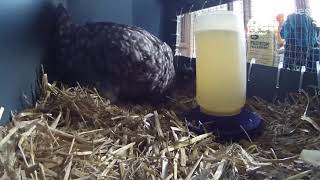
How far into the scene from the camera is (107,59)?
1.36 metres

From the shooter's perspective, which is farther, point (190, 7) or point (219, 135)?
point (190, 7)

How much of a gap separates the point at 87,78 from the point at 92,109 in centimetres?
23

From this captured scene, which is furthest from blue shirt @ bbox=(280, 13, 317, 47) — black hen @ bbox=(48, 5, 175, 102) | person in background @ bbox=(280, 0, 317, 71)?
black hen @ bbox=(48, 5, 175, 102)

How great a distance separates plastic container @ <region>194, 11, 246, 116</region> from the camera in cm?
118

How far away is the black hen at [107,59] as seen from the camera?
1.35 metres

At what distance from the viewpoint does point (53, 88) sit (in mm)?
1290

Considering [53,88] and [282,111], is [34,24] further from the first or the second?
[282,111]

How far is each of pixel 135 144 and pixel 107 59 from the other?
0.48m

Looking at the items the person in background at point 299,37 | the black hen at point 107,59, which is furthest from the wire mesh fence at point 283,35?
the black hen at point 107,59

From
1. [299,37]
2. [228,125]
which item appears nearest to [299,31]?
[299,37]

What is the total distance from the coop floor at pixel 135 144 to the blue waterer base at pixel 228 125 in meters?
0.03

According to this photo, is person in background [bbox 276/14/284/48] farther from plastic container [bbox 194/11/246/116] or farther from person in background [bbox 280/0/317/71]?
plastic container [bbox 194/11/246/116]

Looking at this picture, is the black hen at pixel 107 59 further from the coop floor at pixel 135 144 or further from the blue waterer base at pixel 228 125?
the blue waterer base at pixel 228 125

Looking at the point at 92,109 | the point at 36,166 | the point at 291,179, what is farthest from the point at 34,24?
the point at 291,179
